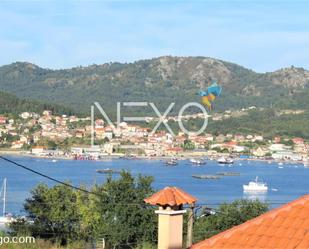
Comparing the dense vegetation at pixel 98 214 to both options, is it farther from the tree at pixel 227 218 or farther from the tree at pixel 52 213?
the tree at pixel 227 218

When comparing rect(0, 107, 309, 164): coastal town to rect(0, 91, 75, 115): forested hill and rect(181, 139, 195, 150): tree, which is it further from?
rect(0, 91, 75, 115): forested hill

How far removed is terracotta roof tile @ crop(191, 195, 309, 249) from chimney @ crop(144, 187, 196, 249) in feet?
0.47

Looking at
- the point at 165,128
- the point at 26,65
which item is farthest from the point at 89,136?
the point at 26,65

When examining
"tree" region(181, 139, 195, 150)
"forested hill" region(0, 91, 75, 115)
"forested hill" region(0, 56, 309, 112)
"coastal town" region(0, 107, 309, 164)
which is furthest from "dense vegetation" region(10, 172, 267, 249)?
"forested hill" region(0, 56, 309, 112)

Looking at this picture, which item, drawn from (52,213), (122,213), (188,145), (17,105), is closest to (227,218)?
(122,213)

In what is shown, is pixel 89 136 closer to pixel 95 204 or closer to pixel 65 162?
pixel 65 162

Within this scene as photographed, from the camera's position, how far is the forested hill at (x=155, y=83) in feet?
413

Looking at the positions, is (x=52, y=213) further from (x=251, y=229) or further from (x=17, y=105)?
(x=17, y=105)

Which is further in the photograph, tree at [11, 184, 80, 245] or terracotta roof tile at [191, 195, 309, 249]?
tree at [11, 184, 80, 245]

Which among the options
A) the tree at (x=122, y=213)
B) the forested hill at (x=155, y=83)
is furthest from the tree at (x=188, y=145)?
the tree at (x=122, y=213)

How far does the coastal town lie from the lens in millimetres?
87438

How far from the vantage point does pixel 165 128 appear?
10738 cm

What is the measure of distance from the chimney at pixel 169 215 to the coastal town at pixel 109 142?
262ft

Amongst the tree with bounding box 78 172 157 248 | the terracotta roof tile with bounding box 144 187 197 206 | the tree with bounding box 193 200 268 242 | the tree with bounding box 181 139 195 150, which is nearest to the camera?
the terracotta roof tile with bounding box 144 187 197 206
